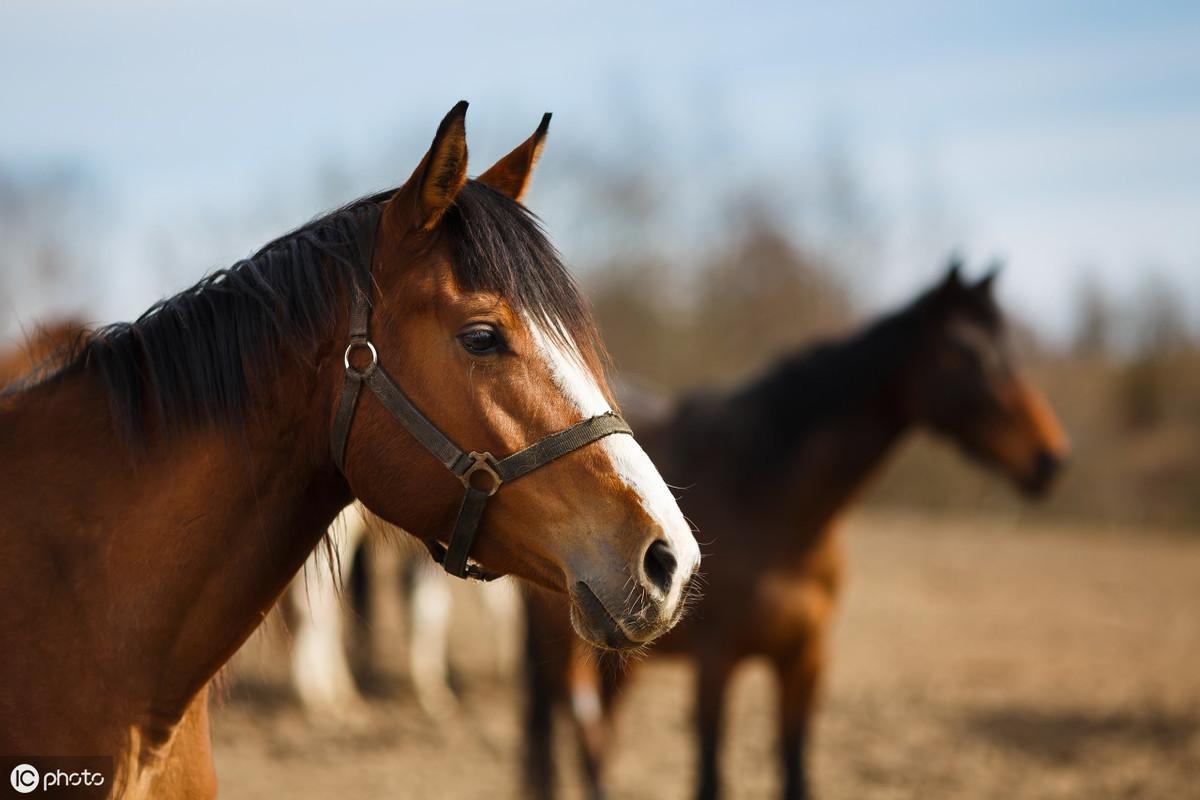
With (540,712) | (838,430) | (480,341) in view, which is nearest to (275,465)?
(480,341)

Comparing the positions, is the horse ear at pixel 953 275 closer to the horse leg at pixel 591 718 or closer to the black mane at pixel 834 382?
the black mane at pixel 834 382

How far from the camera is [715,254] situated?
2633cm

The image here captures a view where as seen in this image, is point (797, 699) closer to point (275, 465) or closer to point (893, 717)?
point (893, 717)

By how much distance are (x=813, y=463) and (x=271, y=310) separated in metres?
3.79

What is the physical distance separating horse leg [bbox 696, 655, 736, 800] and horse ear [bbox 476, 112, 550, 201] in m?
3.45

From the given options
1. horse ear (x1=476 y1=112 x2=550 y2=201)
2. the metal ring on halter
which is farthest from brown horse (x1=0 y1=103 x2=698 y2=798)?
horse ear (x1=476 y1=112 x2=550 y2=201)

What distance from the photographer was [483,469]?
6.11ft

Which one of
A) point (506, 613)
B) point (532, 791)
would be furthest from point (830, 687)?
point (532, 791)

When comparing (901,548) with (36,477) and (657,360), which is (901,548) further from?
(36,477)

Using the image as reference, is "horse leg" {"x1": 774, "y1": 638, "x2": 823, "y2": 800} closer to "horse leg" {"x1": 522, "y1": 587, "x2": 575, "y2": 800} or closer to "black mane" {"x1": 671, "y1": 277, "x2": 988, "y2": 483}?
"black mane" {"x1": 671, "y1": 277, "x2": 988, "y2": 483}

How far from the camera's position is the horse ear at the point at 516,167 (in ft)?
7.33

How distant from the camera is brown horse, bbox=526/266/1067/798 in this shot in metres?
5.13

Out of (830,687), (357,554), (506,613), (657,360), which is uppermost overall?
(657,360)

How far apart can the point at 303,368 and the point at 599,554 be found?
689 millimetres
